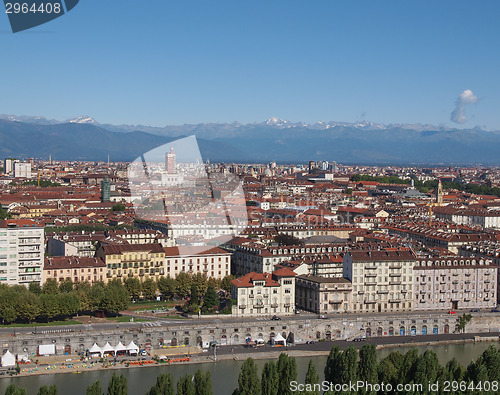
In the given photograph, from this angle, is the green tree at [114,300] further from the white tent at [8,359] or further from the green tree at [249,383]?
the green tree at [249,383]

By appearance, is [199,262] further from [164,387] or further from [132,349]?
[164,387]

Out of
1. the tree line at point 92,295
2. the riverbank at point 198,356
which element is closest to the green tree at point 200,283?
the tree line at point 92,295

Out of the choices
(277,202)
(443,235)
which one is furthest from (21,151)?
(443,235)

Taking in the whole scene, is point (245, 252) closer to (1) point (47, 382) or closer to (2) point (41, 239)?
(2) point (41, 239)

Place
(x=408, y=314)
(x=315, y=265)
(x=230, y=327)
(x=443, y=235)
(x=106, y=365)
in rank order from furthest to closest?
(x=443, y=235), (x=315, y=265), (x=408, y=314), (x=230, y=327), (x=106, y=365)

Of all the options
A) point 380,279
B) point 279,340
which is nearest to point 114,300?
point 279,340

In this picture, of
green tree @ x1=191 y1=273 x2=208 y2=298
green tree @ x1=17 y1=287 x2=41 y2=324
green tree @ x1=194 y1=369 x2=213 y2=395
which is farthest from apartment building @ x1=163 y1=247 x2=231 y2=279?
green tree @ x1=194 y1=369 x2=213 y2=395
